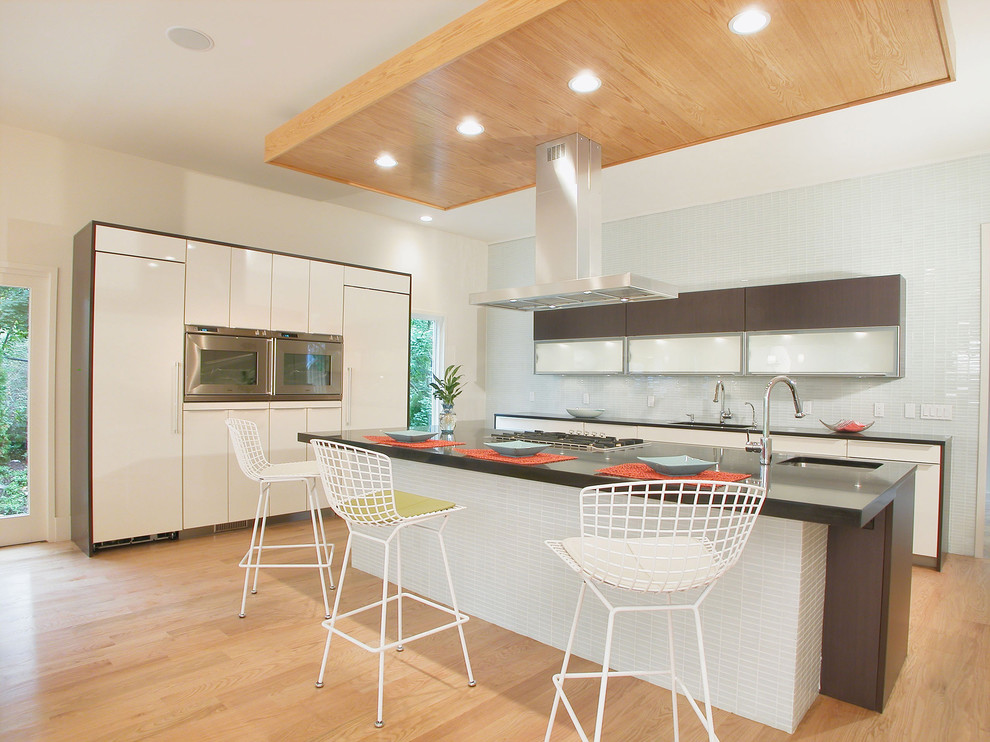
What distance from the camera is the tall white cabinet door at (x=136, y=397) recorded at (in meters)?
3.93

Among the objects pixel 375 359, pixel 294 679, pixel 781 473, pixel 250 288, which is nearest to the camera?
pixel 781 473

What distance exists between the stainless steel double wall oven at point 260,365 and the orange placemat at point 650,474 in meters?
3.24

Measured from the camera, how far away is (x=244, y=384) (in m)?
4.58

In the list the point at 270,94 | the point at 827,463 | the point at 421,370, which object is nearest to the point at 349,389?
the point at 421,370

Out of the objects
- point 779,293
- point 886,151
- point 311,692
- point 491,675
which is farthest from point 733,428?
point 311,692

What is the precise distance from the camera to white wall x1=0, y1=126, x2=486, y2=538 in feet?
13.6

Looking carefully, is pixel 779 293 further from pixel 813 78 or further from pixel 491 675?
pixel 491 675

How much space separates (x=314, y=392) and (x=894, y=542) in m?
4.05

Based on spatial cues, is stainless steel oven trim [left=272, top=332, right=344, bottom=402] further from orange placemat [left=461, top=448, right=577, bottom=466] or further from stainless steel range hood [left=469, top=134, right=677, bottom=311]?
orange placemat [left=461, top=448, right=577, bottom=466]

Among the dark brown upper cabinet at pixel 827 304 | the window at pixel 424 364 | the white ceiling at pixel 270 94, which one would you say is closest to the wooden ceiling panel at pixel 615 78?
the white ceiling at pixel 270 94

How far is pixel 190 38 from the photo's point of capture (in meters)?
3.03

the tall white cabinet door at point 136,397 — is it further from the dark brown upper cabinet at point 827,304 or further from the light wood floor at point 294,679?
the dark brown upper cabinet at point 827,304

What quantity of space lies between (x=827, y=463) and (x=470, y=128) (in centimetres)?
237

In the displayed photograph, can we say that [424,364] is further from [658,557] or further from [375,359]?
[658,557]
